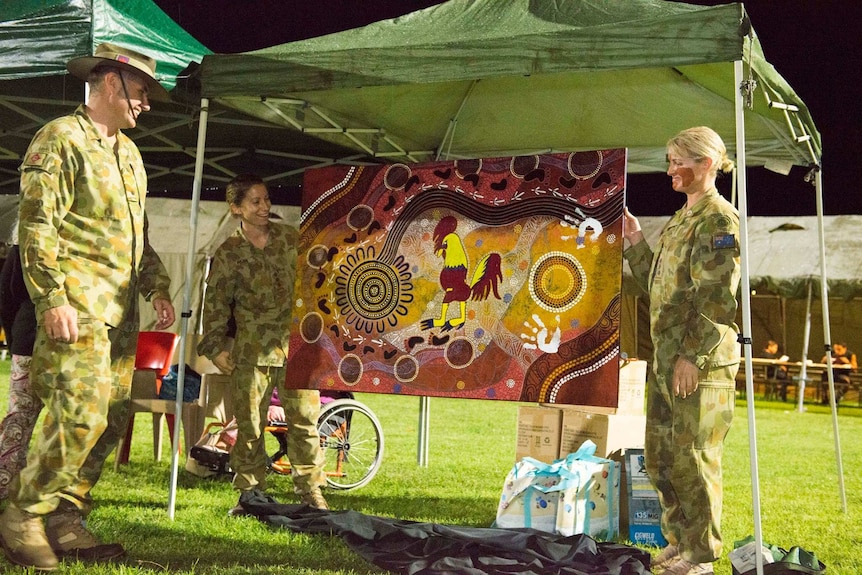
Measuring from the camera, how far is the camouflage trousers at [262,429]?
5195mm

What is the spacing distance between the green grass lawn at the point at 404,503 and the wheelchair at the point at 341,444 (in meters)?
0.13

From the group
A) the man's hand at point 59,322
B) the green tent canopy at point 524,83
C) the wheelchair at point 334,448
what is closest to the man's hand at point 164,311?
the man's hand at point 59,322

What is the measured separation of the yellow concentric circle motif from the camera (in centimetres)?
462

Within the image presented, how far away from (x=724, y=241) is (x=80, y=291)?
2.56m

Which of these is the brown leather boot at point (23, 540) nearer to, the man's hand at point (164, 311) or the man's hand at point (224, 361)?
the man's hand at point (164, 311)

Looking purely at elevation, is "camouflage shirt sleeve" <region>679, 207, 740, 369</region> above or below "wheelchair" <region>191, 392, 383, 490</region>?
above

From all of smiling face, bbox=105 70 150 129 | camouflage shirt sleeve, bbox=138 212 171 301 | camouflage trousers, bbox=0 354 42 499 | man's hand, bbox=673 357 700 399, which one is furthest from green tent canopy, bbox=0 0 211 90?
man's hand, bbox=673 357 700 399

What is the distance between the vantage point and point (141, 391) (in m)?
6.69

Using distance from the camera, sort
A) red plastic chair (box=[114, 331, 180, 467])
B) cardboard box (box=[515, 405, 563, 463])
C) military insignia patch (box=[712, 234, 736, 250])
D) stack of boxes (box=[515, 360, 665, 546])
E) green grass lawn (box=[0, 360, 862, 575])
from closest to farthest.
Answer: military insignia patch (box=[712, 234, 736, 250]) < green grass lawn (box=[0, 360, 862, 575]) < stack of boxes (box=[515, 360, 665, 546]) < cardboard box (box=[515, 405, 563, 463]) < red plastic chair (box=[114, 331, 180, 467])

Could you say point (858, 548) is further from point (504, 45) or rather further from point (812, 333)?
point (812, 333)

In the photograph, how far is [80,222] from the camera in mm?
3711

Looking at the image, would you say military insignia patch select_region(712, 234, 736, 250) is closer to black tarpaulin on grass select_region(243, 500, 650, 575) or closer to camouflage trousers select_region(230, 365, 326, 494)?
black tarpaulin on grass select_region(243, 500, 650, 575)

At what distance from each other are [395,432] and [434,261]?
5.18m

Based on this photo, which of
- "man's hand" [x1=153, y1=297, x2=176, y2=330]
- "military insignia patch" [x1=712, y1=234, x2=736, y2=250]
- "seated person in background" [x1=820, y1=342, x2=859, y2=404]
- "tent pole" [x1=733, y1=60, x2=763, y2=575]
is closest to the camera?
"tent pole" [x1=733, y1=60, x2=763, y2=575]
